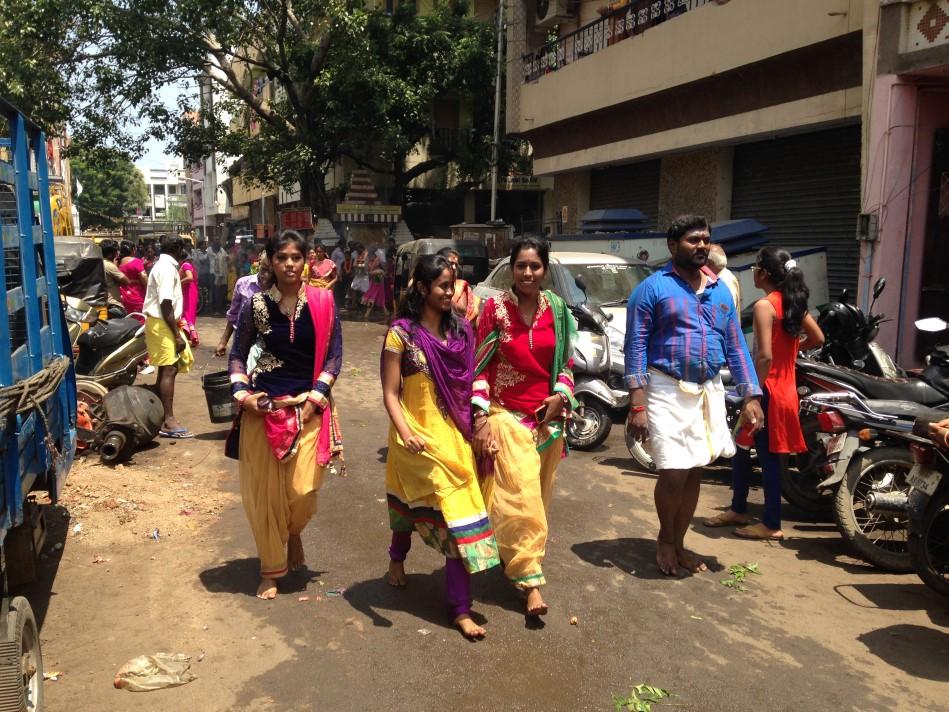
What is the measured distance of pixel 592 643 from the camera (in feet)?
12.7

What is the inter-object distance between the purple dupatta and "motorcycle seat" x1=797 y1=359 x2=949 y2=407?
9.42ft

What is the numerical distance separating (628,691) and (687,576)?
4.48 feet

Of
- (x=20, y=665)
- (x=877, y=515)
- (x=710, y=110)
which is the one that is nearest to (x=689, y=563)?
(x=877, y=515)

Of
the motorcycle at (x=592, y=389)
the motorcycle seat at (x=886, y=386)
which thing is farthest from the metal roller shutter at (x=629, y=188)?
the motorcycle seat at (x=886, y=386)

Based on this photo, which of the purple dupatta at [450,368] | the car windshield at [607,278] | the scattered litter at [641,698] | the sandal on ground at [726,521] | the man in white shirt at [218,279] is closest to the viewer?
the scattered litter at [641,698]

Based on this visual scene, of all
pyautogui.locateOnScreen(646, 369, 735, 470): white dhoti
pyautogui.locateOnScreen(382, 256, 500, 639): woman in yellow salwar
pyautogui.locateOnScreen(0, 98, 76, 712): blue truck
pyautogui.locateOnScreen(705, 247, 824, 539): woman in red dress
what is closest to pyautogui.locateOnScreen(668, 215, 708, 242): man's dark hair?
pyautogui.locateOnScreen(646, 369, 735, 470): white dhoti

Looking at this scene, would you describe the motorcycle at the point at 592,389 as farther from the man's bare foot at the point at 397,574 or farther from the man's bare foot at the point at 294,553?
the man's bare foot at the point at 294,553

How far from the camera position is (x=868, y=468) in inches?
198

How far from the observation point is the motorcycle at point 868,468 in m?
4.91

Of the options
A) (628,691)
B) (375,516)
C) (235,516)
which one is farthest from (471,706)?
(235,516)

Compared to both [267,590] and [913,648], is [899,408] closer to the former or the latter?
[913,648]

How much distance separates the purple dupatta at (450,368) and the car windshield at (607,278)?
5.37 meters

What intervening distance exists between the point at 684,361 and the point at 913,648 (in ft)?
5.41

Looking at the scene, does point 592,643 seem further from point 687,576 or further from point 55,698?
point 55,698
